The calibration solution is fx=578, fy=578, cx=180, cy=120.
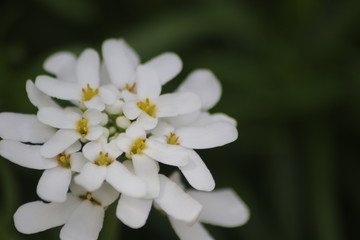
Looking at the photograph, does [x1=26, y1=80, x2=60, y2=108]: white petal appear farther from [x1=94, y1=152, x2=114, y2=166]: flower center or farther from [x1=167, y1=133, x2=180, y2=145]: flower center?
[x1=167, y1=133, x2=180, y2=145]: flower center

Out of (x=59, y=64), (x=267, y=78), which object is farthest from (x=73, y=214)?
(x=267, y=78)

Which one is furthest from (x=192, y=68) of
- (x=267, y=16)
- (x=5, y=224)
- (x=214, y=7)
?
(x=5, y=224)

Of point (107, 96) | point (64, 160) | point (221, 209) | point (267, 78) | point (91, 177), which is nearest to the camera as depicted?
point (91, 177)

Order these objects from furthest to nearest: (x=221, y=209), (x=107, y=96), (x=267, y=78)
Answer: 1. (x=267, y=78)
2. (x=221, y=209)
3. (x=107, y=96)

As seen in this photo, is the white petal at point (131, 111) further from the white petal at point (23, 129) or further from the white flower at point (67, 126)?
the white petal at point (23, 129)

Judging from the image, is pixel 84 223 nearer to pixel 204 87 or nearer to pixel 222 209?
pixel 222 209

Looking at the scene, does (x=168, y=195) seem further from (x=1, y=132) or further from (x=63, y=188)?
(x=1, y=132)

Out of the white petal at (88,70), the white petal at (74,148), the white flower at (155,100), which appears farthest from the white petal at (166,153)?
the white petal at (88,70)
